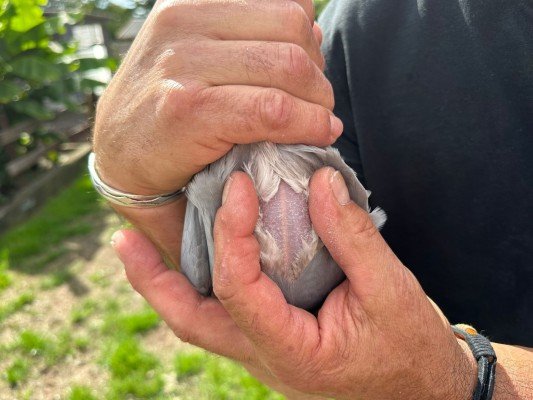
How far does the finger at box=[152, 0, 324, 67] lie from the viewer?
81cm

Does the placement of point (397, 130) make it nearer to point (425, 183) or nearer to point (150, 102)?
point (425, 183)

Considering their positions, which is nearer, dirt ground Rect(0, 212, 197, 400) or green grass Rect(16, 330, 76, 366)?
dirt ground Rect(0, 212, 197, 400)

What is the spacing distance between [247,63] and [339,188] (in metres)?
0.26

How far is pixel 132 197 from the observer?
1.02m

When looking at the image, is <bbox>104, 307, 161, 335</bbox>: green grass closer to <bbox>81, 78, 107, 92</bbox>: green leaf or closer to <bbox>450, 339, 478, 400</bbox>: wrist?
<bbox>450, 339, 478, 400</bbox>: wrist

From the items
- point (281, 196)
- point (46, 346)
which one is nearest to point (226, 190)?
point (281, 196)

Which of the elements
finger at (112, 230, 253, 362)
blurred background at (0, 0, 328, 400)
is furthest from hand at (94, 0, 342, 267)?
blurred background at (0, 0, 328, 400)

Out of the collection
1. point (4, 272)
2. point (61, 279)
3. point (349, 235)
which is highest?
point (349, 235)

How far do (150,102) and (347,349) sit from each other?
56cm

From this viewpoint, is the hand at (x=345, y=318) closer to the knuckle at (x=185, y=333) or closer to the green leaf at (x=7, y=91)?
the knuckle at (x=185, y=333)

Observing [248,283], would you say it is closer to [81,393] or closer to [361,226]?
[361,226]

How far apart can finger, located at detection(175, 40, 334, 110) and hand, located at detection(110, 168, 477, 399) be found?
0.17 m

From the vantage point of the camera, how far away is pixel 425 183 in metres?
1.28

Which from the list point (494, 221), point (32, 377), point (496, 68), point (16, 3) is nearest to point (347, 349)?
point (494, 221)
